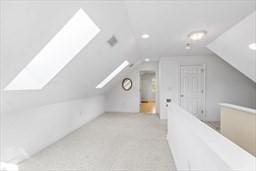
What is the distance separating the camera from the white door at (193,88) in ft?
18.2

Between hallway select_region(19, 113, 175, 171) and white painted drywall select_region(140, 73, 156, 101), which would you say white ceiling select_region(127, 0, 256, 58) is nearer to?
hallway select_region(19, 113, 175, 171)

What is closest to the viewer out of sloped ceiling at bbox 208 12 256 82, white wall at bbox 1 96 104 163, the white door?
white wall at bbox 1 96 104 163

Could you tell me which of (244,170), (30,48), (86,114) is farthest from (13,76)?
(86,114)

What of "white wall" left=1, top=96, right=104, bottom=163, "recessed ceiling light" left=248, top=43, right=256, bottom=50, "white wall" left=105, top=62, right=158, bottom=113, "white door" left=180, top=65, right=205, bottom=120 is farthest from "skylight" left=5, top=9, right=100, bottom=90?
"white wall" left=105, top=62, right=158, bottom=113

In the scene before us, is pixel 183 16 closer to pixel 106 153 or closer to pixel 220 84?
pixel 106 153

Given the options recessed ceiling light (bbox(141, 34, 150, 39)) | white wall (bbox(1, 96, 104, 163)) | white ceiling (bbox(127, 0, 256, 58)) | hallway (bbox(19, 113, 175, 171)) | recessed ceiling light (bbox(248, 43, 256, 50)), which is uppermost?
white ceiling (bbox(127, 0, 256, 58))

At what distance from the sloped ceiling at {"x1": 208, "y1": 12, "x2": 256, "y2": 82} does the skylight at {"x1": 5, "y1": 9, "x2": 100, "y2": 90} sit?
2.62 m

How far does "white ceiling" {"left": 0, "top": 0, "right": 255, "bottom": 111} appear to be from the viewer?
1.37 m

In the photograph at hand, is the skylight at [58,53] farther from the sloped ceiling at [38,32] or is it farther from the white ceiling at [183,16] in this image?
the white ceiling at [183,16]

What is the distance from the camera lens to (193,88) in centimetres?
560

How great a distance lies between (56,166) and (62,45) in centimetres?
184

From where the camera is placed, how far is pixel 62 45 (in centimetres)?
230

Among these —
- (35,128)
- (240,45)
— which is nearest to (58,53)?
(35,128)

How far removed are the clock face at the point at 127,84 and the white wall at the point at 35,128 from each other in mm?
3193
